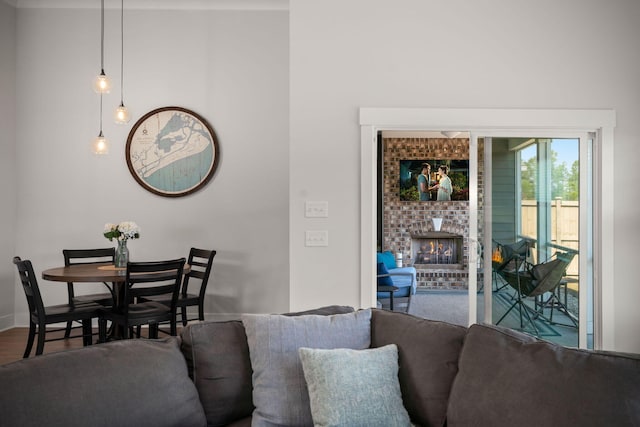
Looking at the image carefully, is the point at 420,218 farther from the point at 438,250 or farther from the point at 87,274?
the point at 87,274

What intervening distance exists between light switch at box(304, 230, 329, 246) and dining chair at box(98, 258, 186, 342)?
1.06 meters

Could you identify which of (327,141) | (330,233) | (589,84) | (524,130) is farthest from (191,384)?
(589,84)

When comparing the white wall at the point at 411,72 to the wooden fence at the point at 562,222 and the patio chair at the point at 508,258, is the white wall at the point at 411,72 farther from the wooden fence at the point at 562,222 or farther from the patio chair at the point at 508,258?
the patio chair at the point at 508,258

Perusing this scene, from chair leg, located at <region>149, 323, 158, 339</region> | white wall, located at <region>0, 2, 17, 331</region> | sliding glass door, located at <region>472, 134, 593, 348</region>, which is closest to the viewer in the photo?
sliding glass door, located at <region>472, 134, 593, 348</region>

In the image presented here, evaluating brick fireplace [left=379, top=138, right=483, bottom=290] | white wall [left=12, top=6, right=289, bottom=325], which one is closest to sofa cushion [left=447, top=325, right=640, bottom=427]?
white wall [left=12, top=6, right=289, bottom=325]

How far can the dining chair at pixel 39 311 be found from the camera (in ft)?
11.4

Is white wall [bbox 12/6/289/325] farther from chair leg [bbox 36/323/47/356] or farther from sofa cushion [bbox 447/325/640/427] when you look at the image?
sofa cushion [bbox 447/325/640/427]

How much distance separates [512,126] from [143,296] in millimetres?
3074

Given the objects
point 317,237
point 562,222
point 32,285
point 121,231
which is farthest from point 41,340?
point 562,222

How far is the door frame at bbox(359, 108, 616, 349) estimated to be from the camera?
347 cm

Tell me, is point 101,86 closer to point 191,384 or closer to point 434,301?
point 191,384

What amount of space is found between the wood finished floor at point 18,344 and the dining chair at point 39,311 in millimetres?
497

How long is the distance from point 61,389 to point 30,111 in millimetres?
A: 4646

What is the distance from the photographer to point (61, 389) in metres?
1.48
